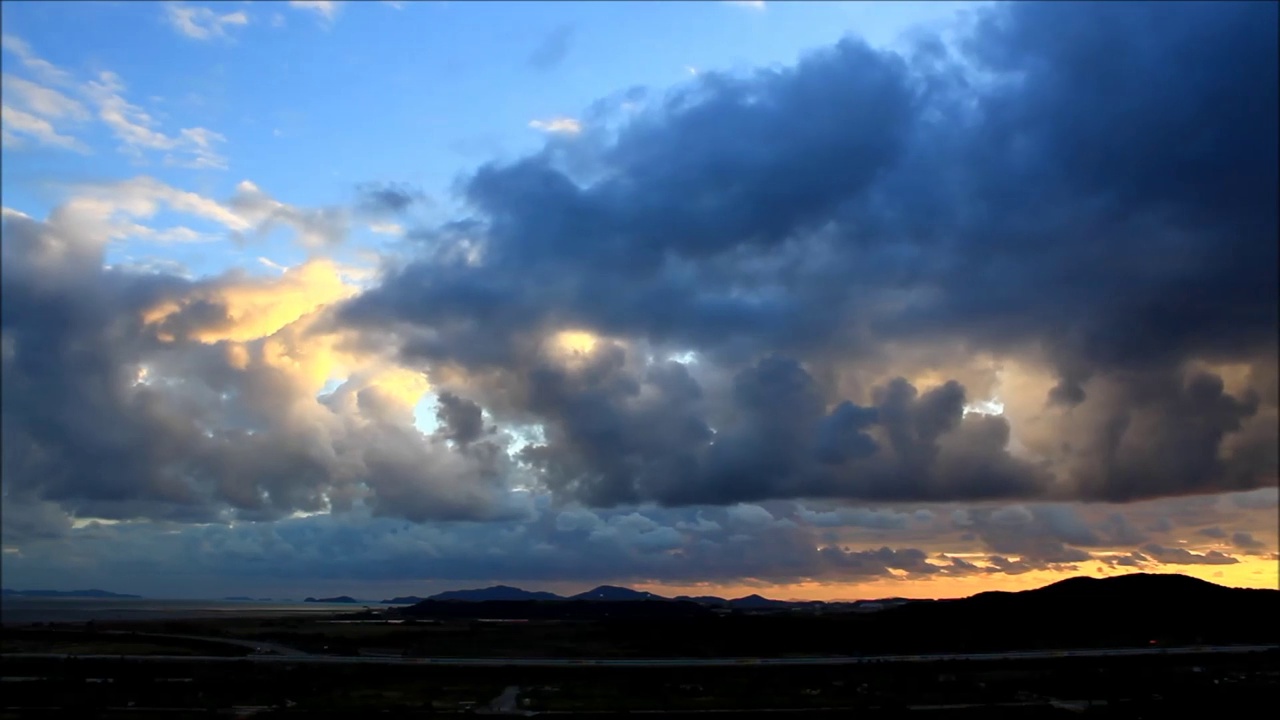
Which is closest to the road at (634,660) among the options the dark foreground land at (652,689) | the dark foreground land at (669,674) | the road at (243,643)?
the dark foreground land at (669,674)

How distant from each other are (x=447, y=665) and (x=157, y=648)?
209 ft

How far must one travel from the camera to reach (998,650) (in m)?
178

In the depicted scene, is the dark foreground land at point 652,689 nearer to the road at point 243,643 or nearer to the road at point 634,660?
the road at point 634,660

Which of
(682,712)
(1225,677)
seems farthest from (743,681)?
(1225,677)

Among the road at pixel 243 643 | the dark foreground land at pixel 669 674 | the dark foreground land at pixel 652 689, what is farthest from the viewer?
the road at pixel 243 643

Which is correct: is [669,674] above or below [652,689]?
below

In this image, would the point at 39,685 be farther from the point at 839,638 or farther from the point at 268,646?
the point at 839,638

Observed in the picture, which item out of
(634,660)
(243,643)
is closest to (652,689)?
(634,660)

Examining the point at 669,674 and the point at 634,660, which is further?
the point at 634,660

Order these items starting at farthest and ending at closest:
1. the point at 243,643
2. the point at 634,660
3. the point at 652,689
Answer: the point at 243,643 → the point at 634,660 → the point at 652,689

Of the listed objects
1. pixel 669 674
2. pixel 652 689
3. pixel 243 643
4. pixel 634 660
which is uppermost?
pixel 652 689

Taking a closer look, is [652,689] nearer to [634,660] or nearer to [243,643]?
[634,660]

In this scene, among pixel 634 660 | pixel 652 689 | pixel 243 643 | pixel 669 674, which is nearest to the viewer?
pixel 652 689

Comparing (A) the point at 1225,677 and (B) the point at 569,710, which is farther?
(A) the point at 1225,677
